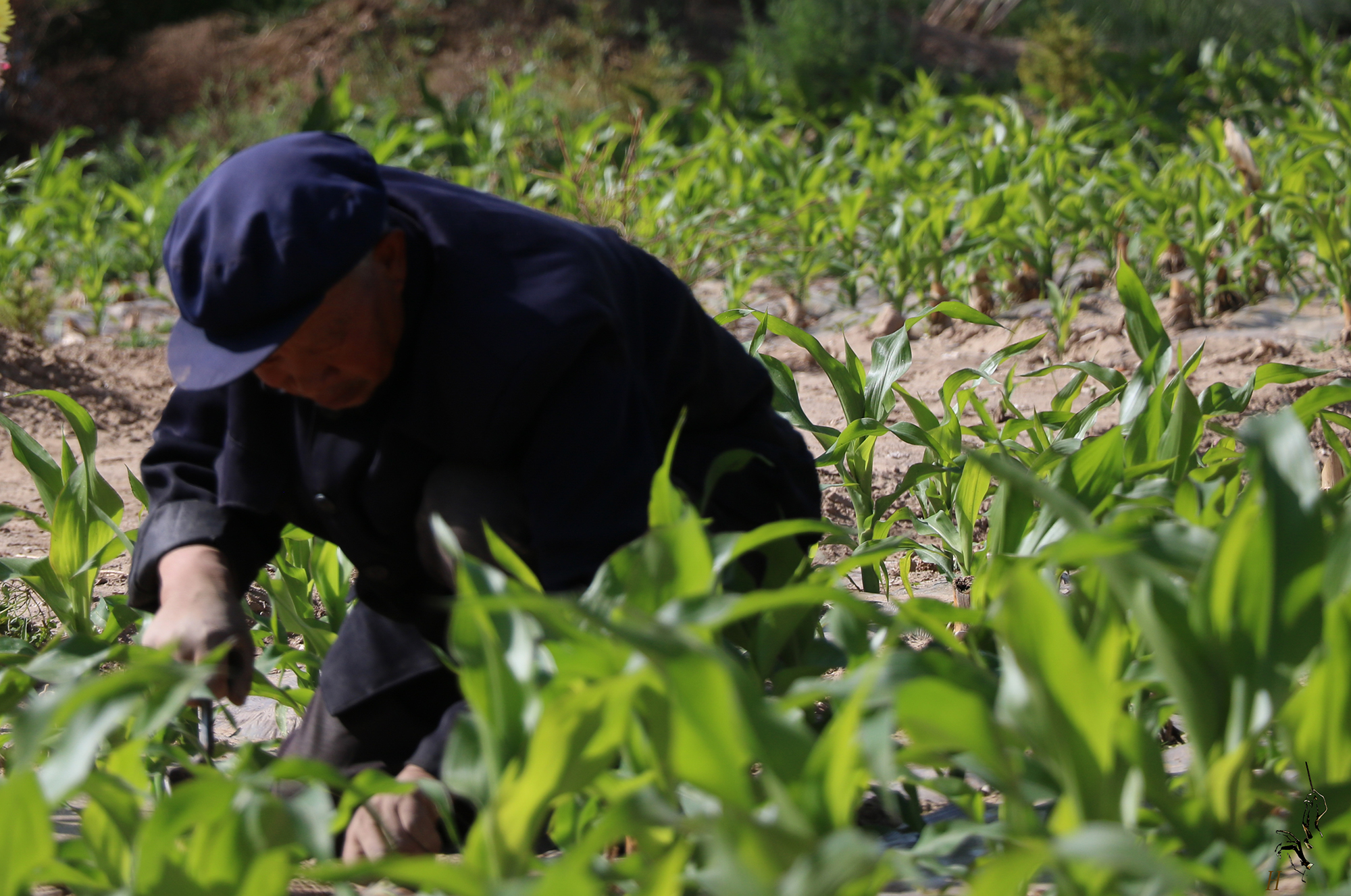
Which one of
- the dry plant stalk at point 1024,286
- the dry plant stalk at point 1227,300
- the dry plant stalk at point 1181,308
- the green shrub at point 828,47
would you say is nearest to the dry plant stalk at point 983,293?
the dry plant stalk at point 1024,286

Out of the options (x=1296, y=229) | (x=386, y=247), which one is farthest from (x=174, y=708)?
(x=1296, y=229)

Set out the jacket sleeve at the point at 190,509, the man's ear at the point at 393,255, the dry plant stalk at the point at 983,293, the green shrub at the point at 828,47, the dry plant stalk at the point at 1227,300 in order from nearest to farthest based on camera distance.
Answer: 1. the man's ear at the point at 393,255
2. the jacket sleeve at the point at 190,509
3. the dry plant stalk at the point at 1227,300
4. the dry plant stalk at the point at 983,293
5. the green shrub at the point at 828,47

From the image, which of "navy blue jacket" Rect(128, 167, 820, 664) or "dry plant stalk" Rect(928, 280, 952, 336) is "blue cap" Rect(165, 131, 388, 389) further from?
"dry plant stalk" Rect(928, 280, 952, 336)

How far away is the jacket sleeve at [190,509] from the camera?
1.70m

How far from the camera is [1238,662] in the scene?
3.50ft

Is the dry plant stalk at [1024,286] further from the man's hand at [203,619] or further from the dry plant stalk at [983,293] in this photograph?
the man's hand at [203,619]

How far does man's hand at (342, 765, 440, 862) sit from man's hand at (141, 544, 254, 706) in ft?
0.75

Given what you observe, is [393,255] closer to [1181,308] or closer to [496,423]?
[496,423]

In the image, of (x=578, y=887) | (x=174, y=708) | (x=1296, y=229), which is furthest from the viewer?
(x=1296, y=229)

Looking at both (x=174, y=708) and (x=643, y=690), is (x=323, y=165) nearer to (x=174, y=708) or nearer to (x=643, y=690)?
(x=174, y=708)

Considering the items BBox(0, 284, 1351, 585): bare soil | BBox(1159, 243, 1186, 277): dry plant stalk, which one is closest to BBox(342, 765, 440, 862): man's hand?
BBox(0, 284, 1351, 585): bare soil

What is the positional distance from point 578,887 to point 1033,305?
3.55 metres

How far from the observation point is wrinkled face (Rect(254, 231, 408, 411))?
1408mm

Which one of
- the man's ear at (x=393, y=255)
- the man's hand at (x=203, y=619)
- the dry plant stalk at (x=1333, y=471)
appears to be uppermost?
the man's ear at (x=393, y=255)
